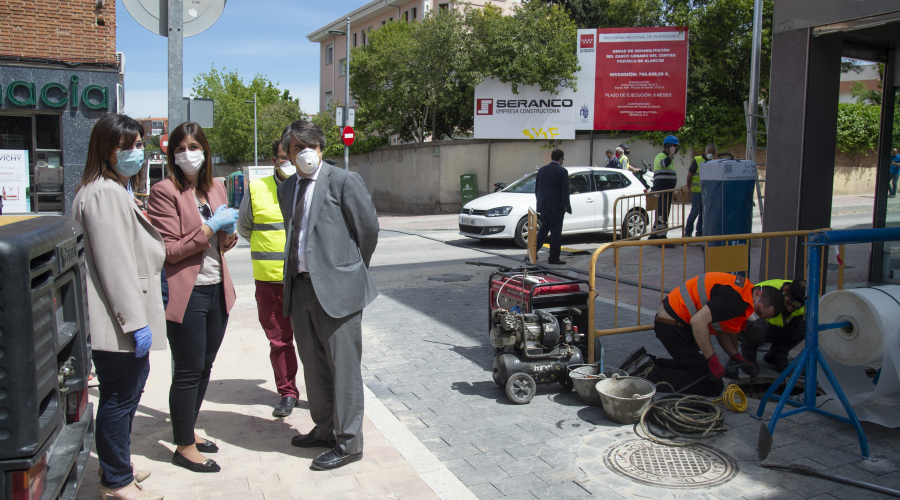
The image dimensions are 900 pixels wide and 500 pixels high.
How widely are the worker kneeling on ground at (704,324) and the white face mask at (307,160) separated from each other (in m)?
2.90

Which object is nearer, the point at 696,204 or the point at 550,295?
the point at 550,295

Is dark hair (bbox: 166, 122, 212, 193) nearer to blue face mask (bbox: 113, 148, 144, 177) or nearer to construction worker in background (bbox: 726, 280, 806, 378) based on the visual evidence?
blue face mask (bbox: 113, 148, 144, 177)

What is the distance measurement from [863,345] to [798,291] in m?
0.94

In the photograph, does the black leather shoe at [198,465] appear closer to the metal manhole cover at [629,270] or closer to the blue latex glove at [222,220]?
the blue latex glove at [222,220]

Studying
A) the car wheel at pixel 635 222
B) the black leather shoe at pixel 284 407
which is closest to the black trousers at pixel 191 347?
the black leather shoe at pixel 284 407

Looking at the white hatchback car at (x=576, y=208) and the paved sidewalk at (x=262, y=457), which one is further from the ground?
the white hatchback car at (x=576, y=208)

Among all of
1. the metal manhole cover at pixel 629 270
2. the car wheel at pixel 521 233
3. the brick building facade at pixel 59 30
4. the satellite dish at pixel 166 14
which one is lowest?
the metal manhole cover at pixel 629 270

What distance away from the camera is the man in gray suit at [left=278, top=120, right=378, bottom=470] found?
3.74 m

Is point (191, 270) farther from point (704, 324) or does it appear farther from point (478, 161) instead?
point (478, 161)

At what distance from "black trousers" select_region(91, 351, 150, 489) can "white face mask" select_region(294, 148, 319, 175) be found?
133 cm

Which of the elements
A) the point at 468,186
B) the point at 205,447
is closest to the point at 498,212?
the point at 205,447

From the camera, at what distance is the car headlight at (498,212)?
43.3ft

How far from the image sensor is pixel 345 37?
155 ft

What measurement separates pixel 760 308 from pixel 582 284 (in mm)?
1316
